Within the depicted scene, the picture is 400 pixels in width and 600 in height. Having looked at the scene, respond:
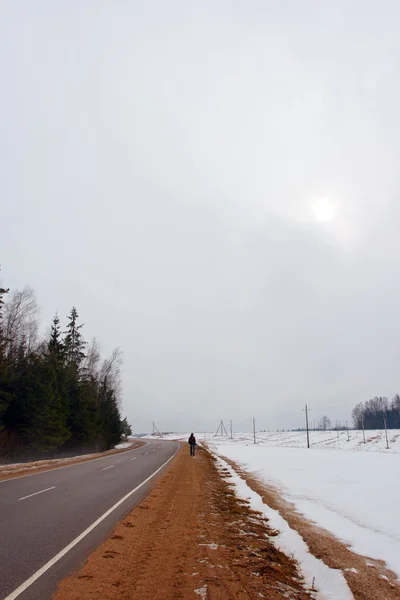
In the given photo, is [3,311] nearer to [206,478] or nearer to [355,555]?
[206,478]

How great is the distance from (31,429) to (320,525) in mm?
24676

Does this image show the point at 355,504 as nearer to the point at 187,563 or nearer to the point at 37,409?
the point at 187,563

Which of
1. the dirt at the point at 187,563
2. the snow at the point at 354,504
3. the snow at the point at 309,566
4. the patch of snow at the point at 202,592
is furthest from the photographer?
the snow at the point at 354,504

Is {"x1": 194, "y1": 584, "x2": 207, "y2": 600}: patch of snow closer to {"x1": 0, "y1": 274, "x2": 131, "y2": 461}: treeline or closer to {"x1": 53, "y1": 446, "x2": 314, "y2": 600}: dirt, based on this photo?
{"x1": 53, "y1": 446, "x2": 314, "y2": 600}: dirt

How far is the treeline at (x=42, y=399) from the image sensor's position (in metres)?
28.2

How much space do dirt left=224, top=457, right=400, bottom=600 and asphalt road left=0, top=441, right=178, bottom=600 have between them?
3915mm

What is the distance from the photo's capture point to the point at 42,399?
2894cm

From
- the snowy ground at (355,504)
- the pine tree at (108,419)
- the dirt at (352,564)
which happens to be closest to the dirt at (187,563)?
the dirt at (352,564)

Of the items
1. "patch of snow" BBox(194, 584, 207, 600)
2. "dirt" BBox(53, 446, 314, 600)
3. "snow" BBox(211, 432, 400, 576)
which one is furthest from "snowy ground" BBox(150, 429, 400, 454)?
"patch of snow" BBox(194, 584, 207, 600)

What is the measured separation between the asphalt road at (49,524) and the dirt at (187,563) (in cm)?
32

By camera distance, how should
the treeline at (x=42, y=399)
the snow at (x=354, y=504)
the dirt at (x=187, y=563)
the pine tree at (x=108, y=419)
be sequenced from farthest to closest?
the pine tree at (x=108, y=419), the treeline at (x=42, y=399), the snow at (x=354, y=504), the dirt at (x=187, y=563)

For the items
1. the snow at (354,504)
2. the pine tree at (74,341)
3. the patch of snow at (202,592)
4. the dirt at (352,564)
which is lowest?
the snow at (354,504)

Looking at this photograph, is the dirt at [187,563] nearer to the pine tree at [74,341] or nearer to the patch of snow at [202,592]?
the patch of snow at [202,592]

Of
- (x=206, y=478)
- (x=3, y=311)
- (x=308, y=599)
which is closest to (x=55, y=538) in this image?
(x=308, y=599)
